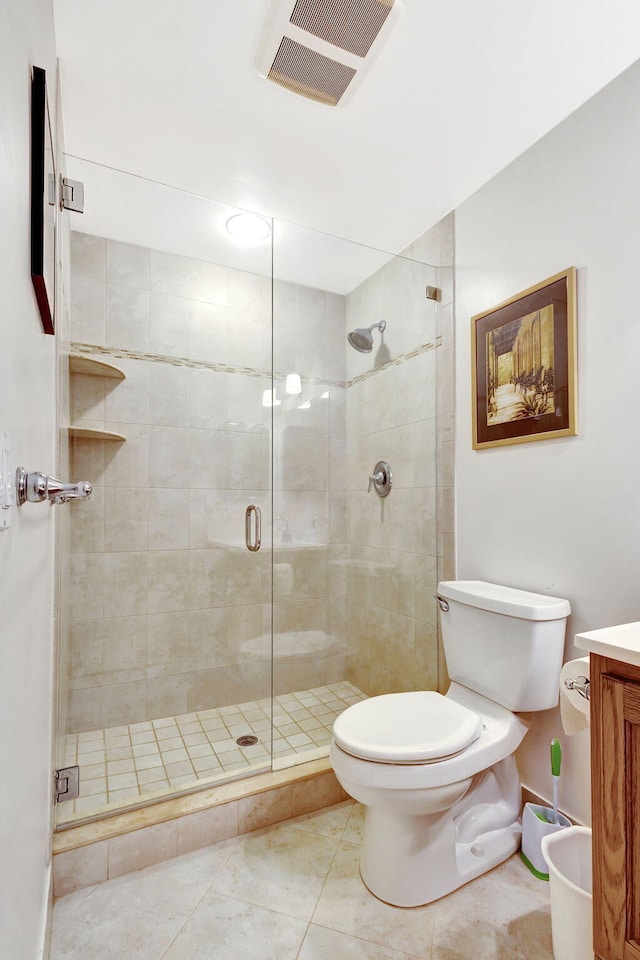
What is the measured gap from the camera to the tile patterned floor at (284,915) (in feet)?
3.92

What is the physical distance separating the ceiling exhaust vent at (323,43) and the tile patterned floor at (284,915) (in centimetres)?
231

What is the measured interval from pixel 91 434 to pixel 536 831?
2.18 metres

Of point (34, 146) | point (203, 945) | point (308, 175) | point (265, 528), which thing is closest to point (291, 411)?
point (265, 528)

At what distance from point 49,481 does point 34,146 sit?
1.83ft

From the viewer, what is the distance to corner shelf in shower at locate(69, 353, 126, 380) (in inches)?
78.4

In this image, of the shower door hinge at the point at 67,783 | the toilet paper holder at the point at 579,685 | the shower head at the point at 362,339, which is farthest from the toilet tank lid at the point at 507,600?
the shower door hinge at the point at 67,783

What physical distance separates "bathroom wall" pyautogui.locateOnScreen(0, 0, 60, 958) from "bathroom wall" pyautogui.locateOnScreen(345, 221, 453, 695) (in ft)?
4.42

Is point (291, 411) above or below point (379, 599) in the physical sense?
above

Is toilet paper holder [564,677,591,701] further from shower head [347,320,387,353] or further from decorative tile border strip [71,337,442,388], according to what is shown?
shower head [347,320,387,353]

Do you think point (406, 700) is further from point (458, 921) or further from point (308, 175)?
point (308, 175)

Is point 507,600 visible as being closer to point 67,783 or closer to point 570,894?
point 570,894

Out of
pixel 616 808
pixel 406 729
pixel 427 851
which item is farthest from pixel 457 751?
pixel 616 808

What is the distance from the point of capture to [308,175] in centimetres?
188

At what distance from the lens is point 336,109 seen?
5.07 ft
